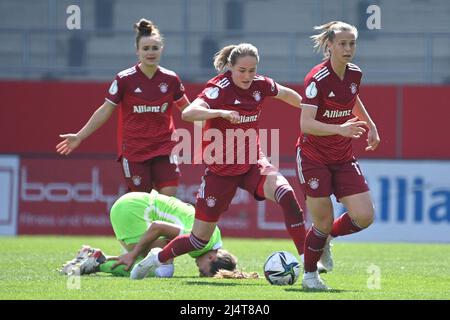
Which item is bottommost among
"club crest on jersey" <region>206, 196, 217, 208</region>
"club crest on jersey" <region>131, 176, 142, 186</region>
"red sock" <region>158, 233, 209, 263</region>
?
"red sock" <region>158, 233, 209, 263</region>

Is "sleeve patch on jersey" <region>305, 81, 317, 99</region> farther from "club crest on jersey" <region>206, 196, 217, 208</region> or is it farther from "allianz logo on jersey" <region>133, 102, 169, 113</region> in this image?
"allianz logo on jersey" <region>133, 102, 169, 113</region>

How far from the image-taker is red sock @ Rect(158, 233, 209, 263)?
8.97 metres

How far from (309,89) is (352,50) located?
0.46 meters

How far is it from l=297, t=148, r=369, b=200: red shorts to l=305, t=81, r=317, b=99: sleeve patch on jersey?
1.80ft

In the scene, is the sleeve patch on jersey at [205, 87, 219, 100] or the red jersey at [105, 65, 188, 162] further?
the red jersey at [105, 65, 188, 162]

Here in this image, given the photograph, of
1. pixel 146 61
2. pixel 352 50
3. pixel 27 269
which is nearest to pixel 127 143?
pixel 146 61

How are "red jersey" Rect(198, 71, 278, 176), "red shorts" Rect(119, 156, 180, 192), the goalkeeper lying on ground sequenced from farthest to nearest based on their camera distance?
"red shorts" Rect(119, 156, 180, 192) < the goalkeeper lying on ground < "red jersey" Rect(198, 71, 278, 176)

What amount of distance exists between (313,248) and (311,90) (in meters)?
1.24

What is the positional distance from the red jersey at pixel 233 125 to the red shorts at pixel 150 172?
1797mm

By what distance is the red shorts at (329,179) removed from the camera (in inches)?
327

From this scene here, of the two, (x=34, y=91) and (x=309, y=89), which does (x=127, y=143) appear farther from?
(x=34, y=91)

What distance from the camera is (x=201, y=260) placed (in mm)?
9766

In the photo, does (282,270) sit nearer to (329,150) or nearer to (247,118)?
(329,150)

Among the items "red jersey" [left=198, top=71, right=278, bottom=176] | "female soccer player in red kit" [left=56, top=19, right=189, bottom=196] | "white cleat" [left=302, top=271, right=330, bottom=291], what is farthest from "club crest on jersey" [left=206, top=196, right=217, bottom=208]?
"female soccer player in red kit" [left=56, top=19, right=189, bottom=196]
